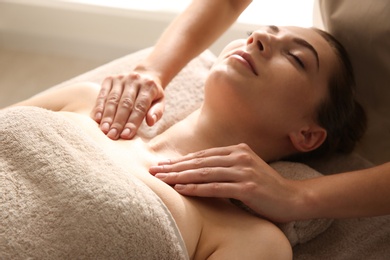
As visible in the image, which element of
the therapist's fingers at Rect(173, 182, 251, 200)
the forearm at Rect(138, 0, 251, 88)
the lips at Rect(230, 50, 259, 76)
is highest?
the lips at Rect(230, 50, 259, 76)

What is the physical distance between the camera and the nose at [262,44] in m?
1.56

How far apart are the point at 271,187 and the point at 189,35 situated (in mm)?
599

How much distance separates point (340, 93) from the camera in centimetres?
164

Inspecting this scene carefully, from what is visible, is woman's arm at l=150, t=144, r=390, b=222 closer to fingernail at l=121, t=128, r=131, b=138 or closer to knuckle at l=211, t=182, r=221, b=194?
knuckle at l=211, t=182, r=221, b=194

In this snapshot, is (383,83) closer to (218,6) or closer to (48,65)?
(218,6)

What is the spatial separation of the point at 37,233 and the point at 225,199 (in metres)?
0.48

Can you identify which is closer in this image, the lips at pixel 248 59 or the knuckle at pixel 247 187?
the knuckle at pixel 247 187

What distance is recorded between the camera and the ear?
1618 millimetres

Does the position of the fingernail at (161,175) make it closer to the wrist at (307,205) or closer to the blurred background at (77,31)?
the wrist at (307,205)

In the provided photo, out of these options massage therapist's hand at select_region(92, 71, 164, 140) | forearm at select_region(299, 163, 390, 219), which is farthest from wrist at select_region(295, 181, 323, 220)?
massage therapist's hand at select_region(92, 71, 164, 140)

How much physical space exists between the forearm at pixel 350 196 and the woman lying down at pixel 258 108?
112 mm

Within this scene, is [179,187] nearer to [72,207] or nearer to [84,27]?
[72,207]

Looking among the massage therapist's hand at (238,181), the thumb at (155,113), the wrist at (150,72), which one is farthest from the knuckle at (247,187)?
the wrist at (150,72)

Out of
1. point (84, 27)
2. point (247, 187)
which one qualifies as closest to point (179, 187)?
point (247, 187)
